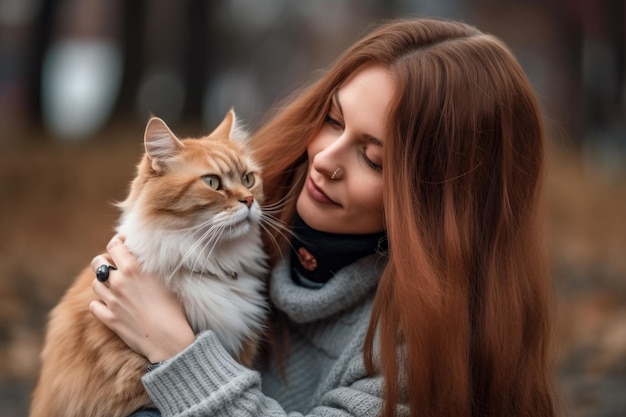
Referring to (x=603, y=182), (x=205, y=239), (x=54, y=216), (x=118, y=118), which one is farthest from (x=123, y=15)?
(x=205, y=239)

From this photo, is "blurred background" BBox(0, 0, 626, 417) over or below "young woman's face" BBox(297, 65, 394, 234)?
below

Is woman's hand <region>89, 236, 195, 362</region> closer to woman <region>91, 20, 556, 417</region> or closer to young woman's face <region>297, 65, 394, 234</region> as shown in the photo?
woman <region>91, 20, 556, 417</region>

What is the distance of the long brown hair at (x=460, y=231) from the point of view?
192 cm

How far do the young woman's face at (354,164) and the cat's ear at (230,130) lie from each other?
420mm

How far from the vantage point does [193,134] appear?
304 inches

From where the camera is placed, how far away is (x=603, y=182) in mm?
7984

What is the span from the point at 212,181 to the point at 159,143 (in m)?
0.20

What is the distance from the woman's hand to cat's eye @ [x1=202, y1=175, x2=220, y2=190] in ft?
1.06

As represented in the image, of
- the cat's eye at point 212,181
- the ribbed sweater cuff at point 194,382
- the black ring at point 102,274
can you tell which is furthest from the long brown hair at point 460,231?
the black ring at point 102,274

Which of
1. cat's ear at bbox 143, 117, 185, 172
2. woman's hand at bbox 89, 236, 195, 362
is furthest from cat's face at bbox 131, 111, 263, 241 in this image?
woman's hand at bbox 89, 236, 195, 362

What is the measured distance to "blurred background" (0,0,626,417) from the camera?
4.62m

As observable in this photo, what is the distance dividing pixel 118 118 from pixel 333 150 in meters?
7.31

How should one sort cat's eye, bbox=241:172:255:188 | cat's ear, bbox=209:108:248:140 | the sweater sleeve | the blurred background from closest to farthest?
the sweater sleeve < cat's eye, bbox=241:172:255:188 < cat's ear, bbox=209:108:248:140 < the blurred background

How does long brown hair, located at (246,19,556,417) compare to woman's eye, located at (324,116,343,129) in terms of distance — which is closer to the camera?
long brown hair, located at (246,19,556,417)
